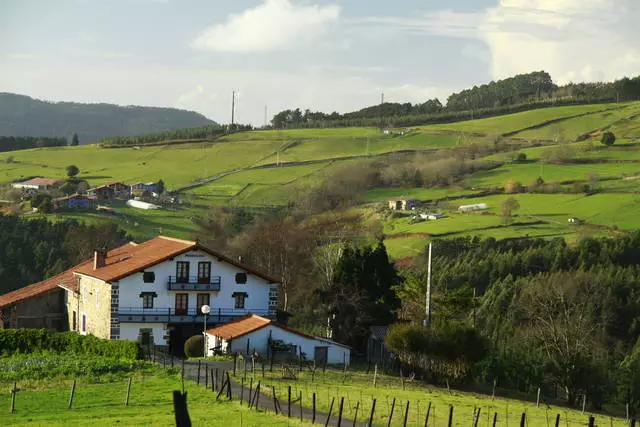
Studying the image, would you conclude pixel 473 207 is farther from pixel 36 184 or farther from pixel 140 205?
pixel 36 184

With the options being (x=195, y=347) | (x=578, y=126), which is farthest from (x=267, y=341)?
(x=578, y=126)

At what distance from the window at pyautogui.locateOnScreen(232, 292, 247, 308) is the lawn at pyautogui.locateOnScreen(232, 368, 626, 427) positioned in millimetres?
12637

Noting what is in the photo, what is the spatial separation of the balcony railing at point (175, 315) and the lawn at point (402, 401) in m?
12.3

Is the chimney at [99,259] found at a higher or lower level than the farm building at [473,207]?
lower

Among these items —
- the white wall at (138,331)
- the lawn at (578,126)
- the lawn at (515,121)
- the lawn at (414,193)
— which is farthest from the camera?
the lawn at (515,121)

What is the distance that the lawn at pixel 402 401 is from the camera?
33719mm

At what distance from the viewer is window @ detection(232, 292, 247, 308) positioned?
192ft

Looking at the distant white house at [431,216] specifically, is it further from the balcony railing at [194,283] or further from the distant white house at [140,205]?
the balcony railing at [194,283]

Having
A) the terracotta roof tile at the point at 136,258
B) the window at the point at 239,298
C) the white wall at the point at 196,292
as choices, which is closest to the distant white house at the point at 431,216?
the terracotta roof tile at the point at 136,258

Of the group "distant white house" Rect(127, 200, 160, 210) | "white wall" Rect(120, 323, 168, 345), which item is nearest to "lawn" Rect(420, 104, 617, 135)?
"distant white house" Rect(127, 200, 160, 210)

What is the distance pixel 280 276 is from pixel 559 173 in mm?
63385

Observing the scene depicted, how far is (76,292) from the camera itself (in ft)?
203

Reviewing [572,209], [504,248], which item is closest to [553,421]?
[504,248]

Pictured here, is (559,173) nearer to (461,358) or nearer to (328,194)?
(328,194)
